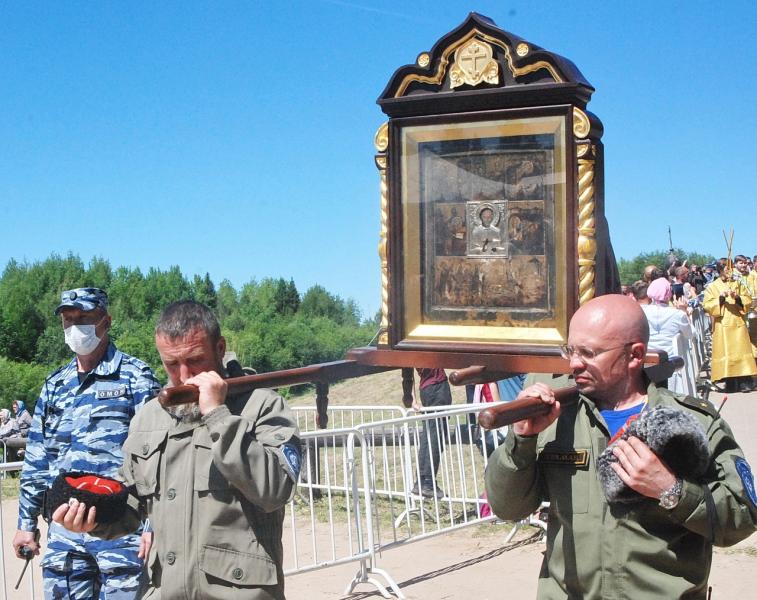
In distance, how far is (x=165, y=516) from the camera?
3.53 meters

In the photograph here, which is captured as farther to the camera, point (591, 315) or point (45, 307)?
point (45, 307)

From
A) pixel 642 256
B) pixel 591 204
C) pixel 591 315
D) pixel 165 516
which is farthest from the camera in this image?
pixel 642 256

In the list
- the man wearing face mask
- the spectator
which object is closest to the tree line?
the spectator

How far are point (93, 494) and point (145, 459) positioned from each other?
213mm

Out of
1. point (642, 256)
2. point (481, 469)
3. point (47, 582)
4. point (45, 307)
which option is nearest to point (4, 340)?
point (45, 307)

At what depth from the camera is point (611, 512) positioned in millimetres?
2988

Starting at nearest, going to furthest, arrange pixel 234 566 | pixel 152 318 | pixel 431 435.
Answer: pixel 234 566
pixel 431 435
pixel 152 318

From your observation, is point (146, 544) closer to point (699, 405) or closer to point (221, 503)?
point (221, 503)

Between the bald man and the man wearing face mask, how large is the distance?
2.17m

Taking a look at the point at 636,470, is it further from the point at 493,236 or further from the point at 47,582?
the point at 47,582

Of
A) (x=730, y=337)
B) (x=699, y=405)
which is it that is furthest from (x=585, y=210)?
(x=730, y=337)

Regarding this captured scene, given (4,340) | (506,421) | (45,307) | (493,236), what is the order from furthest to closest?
1. (45,307)
2. (4,340)
3. (493,236)
4. (506,421)

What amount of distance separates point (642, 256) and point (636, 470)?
38.9 m

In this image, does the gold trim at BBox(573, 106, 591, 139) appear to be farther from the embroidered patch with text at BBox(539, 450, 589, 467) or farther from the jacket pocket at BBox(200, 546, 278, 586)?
the jacket pocket at BBox(200, 546, 278, 586)
